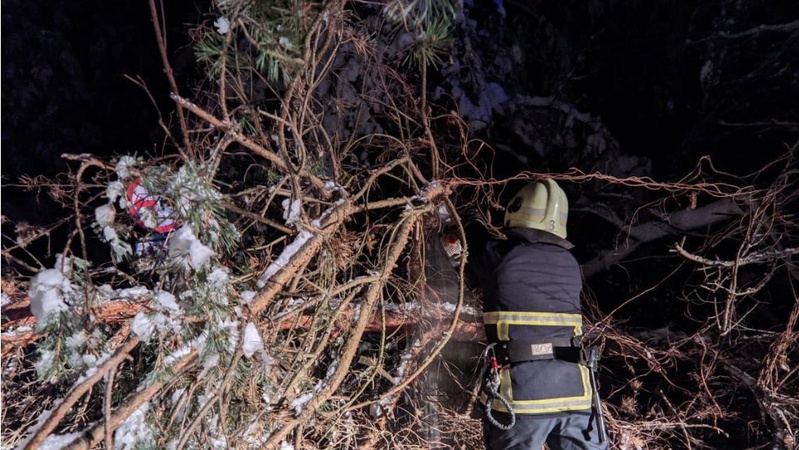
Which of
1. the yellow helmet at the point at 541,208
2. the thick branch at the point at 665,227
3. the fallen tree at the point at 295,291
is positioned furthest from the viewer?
the thick branch at the point at 665,227

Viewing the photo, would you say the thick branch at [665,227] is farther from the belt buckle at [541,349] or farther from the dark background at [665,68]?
the belt buckle at [541,349]

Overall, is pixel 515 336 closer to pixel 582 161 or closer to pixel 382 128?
pixel 382 128

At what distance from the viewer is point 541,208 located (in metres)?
2.73

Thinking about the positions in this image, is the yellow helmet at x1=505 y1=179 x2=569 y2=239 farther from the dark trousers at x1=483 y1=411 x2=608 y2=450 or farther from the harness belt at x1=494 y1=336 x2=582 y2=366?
the dark trousers at x1=483 y1=411 x2=608 y2=450

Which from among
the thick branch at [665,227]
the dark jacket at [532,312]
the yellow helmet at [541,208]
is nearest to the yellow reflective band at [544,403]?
the dark jacket at [532,312]

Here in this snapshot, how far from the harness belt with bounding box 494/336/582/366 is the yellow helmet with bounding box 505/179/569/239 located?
0.62 meters

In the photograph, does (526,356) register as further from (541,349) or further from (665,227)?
(665,227)

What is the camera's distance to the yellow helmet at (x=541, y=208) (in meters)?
2.73

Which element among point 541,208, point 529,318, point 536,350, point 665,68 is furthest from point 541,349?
point 665,68

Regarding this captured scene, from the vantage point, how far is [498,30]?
4.95 m

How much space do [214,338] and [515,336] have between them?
1.56 meters

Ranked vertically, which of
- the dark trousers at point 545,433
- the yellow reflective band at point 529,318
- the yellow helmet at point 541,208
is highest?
the yellow helmet at point 541,208

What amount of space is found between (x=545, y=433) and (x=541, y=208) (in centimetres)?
124

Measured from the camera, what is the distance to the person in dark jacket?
2598 mm
